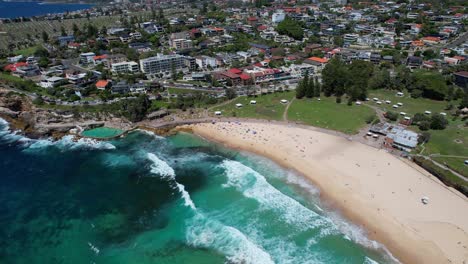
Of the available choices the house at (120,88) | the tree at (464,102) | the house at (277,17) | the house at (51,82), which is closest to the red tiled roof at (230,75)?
the house at (120,88)

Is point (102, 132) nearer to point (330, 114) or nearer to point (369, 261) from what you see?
point (330, 114)

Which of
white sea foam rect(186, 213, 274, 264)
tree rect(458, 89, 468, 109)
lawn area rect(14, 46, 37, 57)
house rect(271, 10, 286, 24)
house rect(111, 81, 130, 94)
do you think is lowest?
white sea foam rect(186, 213, 274, 264)

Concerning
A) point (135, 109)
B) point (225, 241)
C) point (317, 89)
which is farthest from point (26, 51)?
point (225, 241)

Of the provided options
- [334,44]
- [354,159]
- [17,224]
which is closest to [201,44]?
[334,44]

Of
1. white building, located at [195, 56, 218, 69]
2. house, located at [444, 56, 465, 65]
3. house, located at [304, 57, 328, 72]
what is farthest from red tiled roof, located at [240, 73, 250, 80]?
house, located at [444, 56, 465, 65]

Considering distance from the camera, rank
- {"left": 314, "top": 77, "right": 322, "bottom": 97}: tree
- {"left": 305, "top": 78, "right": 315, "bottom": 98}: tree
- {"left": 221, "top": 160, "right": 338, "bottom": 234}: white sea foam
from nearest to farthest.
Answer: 1. {"left": 221, "top": 160, "right": 338, "bottom": 234}: white sea foam
2. {"left": 305, "top": 78, "right": 315, "bottom": 98}: tree
3. {"left": 314, "top": 77, "right": 322, "bottom": 97}: tree

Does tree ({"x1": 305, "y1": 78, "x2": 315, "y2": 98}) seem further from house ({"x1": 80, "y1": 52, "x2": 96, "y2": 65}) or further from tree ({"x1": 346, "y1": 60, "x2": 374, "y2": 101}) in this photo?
house ({"x1": 80, "y1": 52, "x2": 96, "y2": 65})

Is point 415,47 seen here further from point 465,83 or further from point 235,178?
point 235,178
